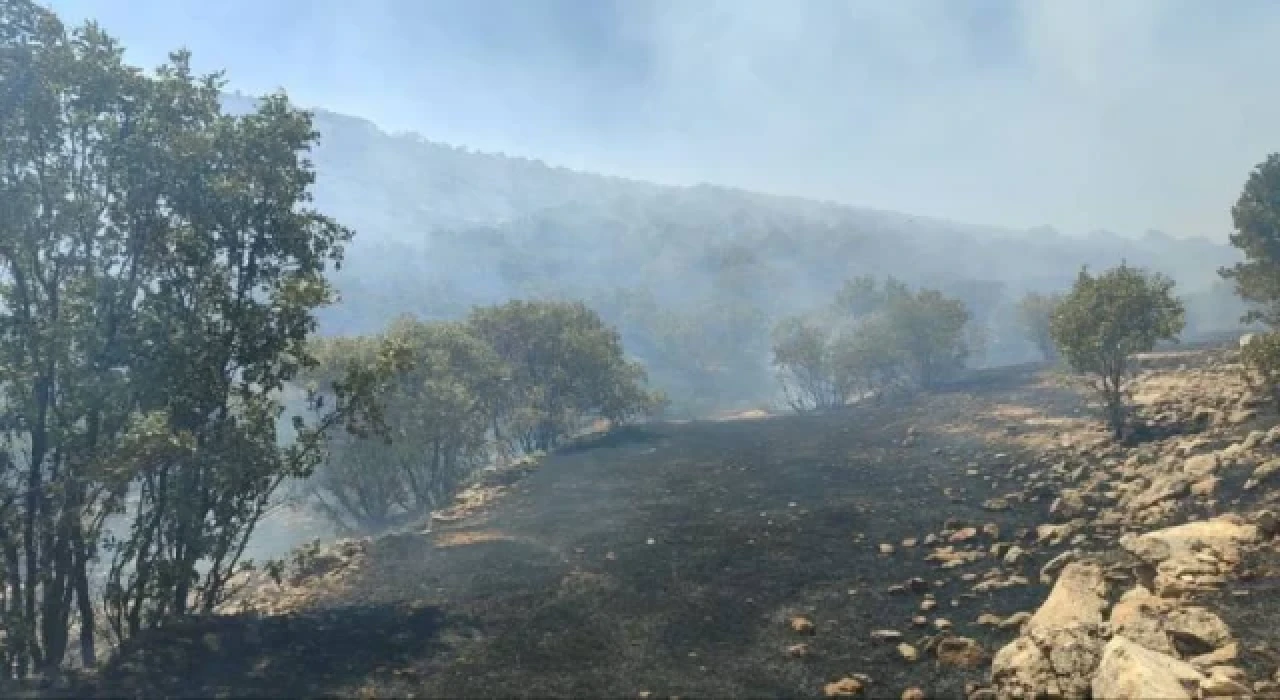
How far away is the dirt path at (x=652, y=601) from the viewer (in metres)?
16.8

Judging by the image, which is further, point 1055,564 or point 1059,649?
point 1055,564

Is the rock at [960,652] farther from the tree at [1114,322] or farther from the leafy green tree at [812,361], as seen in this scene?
the leafy green tree at [812,361]

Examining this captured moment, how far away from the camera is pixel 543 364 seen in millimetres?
65500

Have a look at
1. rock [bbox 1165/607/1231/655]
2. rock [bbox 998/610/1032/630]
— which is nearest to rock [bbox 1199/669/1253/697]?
rock [bbox 1165/607/1231/655]

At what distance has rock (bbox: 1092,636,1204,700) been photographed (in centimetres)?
1100

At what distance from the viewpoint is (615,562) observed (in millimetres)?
26438

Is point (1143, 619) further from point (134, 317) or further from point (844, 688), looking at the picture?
point (134, 317)

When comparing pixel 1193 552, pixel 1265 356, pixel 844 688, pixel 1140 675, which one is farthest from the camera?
pixel 1265 356

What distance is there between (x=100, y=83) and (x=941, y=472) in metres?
37.1

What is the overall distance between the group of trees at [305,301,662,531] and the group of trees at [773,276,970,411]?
27265 millimetres

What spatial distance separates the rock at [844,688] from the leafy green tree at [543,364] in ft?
160

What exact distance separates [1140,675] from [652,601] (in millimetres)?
13146

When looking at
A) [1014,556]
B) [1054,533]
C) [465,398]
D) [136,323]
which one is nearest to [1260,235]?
[1054,533]

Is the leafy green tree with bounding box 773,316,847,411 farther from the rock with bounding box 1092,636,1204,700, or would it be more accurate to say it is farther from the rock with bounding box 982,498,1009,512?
the rock with bounding box 1092,636,1204,700
